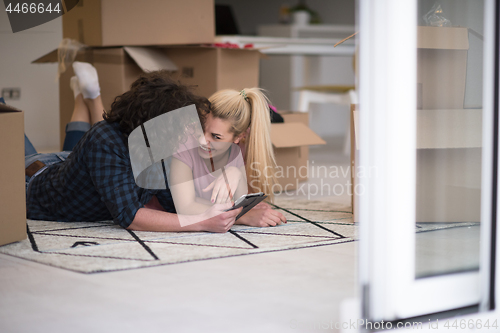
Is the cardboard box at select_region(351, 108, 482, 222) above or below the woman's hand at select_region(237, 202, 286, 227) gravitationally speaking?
above

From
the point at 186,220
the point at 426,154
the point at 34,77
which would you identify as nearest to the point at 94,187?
the point at 186,220

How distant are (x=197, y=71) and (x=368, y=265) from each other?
1441mm

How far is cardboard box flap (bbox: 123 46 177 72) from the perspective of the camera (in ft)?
6.14

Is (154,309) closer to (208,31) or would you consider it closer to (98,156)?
(98,156)

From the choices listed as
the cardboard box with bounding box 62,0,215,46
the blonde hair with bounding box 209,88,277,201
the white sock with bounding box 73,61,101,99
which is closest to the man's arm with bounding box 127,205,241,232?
the blonde hair with bounding box 209,88,277,201

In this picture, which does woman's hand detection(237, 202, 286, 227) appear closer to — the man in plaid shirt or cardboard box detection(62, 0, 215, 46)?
the man in plaid shirt

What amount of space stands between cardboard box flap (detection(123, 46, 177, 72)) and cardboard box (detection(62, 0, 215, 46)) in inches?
1.3

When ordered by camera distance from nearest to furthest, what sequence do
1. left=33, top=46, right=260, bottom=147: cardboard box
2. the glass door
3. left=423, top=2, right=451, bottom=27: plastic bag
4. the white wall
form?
the glass door < left=423, top=2, right=451, bottom=27: plastic bag < left=33, top=46, right=260, bottom=147: cardboard box < the white wall

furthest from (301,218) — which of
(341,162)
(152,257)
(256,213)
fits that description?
(341,162)

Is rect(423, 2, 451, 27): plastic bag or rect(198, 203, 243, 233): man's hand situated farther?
rect(198, 203, 243, 233): man's hand

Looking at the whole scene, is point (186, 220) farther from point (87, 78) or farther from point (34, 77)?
point (34, 77)

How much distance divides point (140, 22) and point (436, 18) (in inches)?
52.1

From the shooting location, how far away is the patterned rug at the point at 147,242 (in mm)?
1040

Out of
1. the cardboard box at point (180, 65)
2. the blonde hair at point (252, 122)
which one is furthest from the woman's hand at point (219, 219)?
the cardboard box at point (180, 65)
